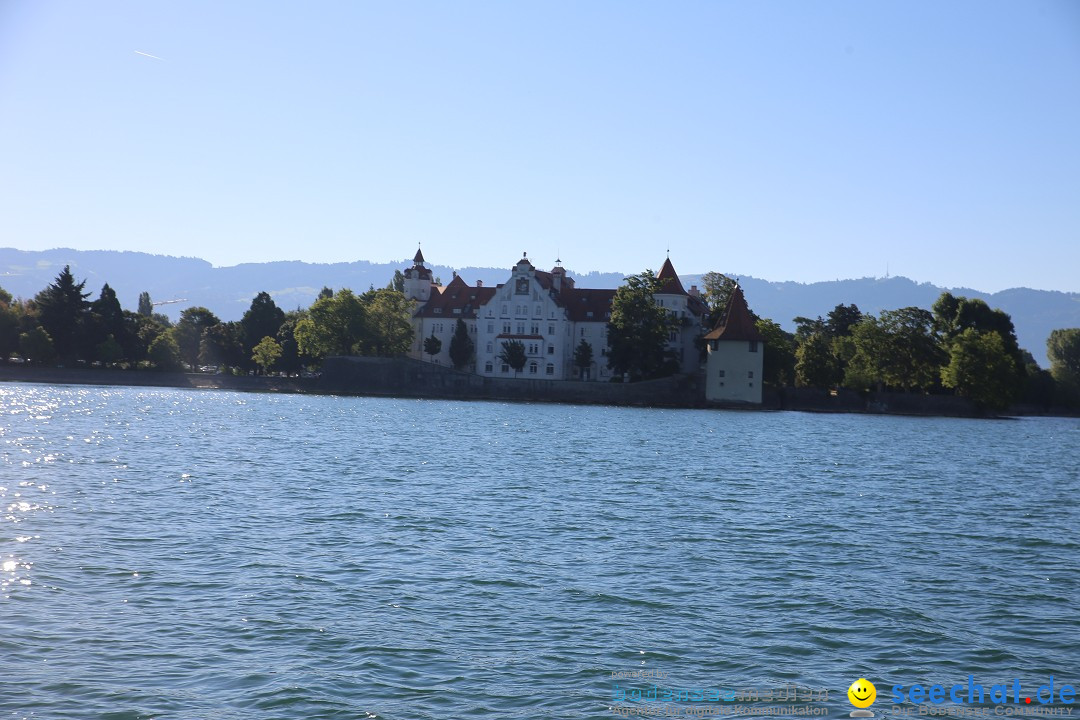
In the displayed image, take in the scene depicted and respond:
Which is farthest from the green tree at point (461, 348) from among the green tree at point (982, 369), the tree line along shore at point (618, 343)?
the green tree at point (982, 369)

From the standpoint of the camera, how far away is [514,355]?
9388 cm

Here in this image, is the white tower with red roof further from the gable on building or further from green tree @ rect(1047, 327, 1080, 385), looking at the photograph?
green tree @ rect(1047, 327, 1080, 385)

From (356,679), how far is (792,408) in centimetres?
7849

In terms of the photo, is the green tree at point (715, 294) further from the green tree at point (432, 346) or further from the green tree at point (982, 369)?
the green tree at point (432, 346)

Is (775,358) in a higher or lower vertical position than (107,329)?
lower

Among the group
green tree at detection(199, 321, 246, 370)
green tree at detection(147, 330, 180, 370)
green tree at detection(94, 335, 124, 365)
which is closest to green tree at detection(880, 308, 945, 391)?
green tree at detection(199, 321, 246, 370)

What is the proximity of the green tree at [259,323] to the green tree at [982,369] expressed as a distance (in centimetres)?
5894

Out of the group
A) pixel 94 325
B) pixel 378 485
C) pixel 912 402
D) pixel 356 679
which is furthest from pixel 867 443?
pixel 94 325

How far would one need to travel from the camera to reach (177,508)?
65.9ft

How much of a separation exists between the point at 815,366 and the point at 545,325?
24.0 metres

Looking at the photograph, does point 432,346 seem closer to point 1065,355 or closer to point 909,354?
point 909,354

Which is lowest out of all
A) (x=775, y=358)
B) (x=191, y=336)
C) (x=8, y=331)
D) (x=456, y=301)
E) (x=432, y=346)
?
(x=775, y=358)

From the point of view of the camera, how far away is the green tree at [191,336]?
102938mm

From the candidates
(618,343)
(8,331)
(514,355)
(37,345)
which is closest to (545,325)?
(514,355)
